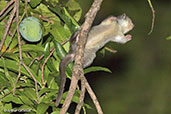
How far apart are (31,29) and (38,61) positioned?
0.19 metres

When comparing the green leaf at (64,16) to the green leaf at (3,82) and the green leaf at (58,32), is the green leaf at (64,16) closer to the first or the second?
the green leaf at (58,32)

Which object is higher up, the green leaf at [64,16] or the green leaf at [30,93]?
the green leaf at [64,16]

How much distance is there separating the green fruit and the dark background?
360 cm

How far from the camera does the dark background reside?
602 centimetres

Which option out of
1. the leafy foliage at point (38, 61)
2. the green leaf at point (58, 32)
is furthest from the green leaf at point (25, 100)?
the green leaf at point (58, 32)

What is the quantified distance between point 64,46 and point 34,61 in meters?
0.28

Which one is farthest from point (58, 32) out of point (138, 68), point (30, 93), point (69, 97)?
point (138, 68)

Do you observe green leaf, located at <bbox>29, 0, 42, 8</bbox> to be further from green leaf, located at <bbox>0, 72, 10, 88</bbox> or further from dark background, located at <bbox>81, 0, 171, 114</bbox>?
dark background, located at <bbox>81, 0, 171, 114</bbox>

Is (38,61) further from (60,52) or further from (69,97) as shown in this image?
(69,97)

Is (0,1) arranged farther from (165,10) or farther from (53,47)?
(165,10)

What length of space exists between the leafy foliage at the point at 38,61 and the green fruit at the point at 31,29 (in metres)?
0.04

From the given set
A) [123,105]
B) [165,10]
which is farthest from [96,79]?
[165,10]

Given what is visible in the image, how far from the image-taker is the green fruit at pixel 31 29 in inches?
86.1

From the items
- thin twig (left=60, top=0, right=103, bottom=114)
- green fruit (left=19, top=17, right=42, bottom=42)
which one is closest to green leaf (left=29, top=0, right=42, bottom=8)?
green fruit (left=19, top=17, right=42, bottom=42)
